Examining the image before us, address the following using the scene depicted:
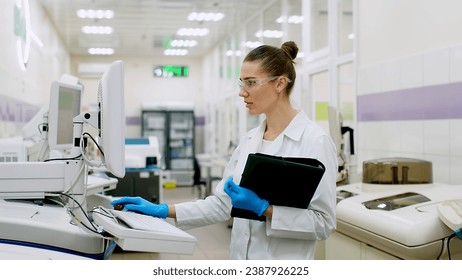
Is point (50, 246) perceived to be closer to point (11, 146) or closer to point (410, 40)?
point (11, 146)

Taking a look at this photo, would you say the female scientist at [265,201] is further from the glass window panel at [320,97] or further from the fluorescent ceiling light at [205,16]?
the fluorescent ceiling light at [205,16]

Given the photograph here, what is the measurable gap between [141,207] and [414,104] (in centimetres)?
244

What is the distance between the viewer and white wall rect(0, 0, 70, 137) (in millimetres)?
4859

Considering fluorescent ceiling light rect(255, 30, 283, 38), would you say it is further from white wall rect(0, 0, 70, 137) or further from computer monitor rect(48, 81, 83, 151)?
computer monitor rect(48, 81, 83, 151)

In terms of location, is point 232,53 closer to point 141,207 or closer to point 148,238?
point 141,207

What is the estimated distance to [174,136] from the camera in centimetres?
1255

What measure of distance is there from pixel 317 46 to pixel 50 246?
4.96 meters

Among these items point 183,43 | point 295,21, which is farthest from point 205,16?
point 183,43

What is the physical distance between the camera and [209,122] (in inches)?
502

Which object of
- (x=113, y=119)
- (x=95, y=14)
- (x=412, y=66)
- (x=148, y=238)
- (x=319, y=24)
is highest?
(x=95, y=14)

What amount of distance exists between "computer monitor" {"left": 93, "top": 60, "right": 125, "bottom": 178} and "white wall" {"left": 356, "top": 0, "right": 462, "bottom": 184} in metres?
2.22

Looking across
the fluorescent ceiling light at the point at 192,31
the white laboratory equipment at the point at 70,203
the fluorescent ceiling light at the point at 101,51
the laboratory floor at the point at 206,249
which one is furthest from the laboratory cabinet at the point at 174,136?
the white laboratory equipment at the point at 70,203

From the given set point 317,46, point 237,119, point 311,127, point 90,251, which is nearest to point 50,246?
point 90,251

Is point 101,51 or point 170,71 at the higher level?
point 101,51
